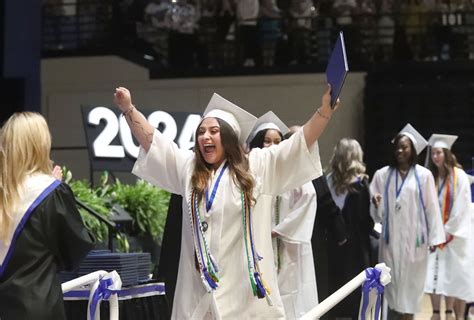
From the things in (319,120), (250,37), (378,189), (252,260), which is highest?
(250,37)

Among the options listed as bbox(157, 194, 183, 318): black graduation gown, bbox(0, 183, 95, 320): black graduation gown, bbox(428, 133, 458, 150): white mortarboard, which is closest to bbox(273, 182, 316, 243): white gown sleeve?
bbox(157, 194, 183, 318): black graduation gown

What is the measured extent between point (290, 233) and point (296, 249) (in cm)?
17

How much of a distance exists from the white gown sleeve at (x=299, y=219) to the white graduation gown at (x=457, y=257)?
3623 mm

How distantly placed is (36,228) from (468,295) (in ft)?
23.7

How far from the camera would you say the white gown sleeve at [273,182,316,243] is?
25.0ft

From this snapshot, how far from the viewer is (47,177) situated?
4.86m

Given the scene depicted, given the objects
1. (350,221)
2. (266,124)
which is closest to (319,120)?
(266,124)

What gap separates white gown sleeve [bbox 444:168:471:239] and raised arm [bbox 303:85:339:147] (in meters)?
6.23

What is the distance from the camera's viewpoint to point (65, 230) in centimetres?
480

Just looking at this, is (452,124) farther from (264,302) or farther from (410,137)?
(264,302)

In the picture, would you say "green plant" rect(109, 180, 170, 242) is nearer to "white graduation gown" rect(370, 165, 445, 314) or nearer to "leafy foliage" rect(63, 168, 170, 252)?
"leafy foliage" rect(63, 168, 170, 252)

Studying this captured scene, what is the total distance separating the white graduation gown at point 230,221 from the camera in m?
5.16

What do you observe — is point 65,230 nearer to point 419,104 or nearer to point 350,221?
point 350,221

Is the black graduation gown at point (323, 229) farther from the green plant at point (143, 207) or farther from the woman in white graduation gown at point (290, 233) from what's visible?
the green plant at point (143, 207)
